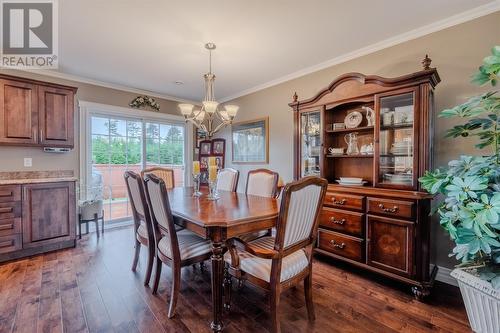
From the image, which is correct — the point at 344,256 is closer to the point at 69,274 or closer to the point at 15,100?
the point at 69,274

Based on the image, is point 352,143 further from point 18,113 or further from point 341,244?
point 18,113

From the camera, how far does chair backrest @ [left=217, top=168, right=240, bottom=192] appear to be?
314 cm

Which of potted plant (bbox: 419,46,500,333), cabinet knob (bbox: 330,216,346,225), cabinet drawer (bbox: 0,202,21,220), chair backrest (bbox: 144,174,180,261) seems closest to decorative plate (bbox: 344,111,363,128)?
cabinet knob (bbox: 330,216,346,225)

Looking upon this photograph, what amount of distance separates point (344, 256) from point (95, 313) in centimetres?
230

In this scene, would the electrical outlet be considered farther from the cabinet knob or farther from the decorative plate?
the decorative plate

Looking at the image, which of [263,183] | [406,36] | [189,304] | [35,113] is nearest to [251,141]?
[263,183]

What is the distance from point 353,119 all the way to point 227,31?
1.72 meters

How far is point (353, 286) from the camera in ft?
7.45

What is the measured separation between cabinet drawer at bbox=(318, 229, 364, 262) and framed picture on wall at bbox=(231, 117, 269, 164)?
1.81m

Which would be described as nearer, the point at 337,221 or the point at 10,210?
the point at 337,221

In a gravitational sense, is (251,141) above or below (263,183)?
above

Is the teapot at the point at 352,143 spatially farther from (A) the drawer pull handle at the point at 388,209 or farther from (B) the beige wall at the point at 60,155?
(B) the beige wall at the point at 60,155

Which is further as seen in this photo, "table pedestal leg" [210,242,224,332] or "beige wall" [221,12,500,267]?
"beige wall" [221,12,500,267]

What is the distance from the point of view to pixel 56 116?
3.24m
